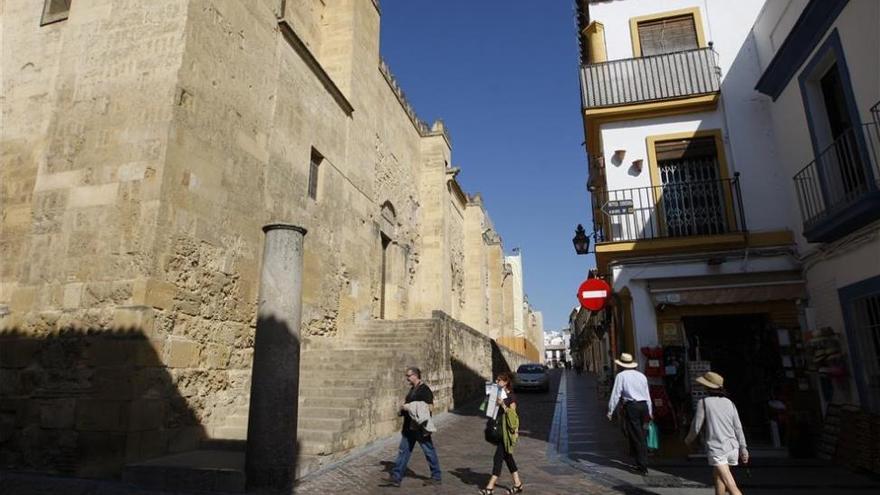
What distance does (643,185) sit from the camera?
8609 millimetres

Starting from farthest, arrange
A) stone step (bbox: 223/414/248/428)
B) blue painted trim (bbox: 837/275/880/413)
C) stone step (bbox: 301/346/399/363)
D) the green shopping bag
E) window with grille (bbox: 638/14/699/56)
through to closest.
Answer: stone step (bbox: 301/346/399/363), window with grille (bbox: 638/14/699/56), stone step (bbox: 223/414/248/428), the green shopping bag, blue painted trim (bbox: 837/275/880/413)

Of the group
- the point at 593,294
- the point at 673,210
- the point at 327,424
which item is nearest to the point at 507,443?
the point at 327,424

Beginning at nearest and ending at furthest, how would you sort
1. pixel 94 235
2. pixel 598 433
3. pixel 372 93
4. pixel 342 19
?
1. pixel 94 235
2. pixel 598 433
3. pixel 342 19
4. pixel 372 93

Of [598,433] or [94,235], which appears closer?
[94,235]

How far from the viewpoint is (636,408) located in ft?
21.1

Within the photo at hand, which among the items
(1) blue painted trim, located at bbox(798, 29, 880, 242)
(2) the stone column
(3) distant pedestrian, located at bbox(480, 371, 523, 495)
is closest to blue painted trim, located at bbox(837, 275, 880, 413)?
(1) blue painted trim, located at bbox(798, 29, 880, 242)

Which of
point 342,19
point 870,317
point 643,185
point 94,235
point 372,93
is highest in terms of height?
point 342,19

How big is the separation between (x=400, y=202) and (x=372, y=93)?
392 cm

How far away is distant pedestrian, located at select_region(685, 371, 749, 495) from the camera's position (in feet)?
14.4

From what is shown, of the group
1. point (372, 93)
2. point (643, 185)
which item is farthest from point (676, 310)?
point (372, 93)

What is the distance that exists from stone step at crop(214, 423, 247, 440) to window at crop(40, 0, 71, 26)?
24.2ft

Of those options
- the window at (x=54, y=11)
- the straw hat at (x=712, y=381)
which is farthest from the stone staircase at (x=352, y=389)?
the window at (x=54, y=11)

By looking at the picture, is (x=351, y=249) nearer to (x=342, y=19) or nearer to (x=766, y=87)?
(x=342, y=19)

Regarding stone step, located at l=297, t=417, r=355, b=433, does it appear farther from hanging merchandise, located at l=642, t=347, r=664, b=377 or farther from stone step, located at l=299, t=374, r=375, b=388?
hanging merchandise, located at l=642, t=347, r=664, b=377
